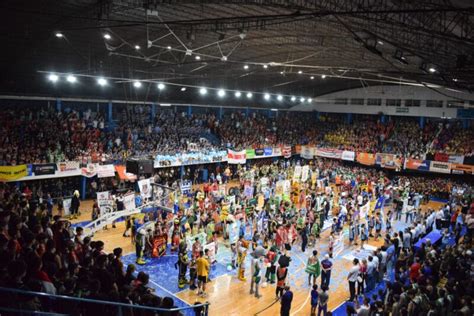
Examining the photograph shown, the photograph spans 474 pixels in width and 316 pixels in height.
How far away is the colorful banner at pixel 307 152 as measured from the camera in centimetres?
3856

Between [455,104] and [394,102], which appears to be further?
[394,102]

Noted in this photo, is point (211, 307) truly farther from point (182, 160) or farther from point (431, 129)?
point (431, 129)

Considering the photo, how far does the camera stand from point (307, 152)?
1532 inches

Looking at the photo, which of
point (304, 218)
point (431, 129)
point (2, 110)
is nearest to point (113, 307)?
point (304, 218)

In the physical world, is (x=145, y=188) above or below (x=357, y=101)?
below

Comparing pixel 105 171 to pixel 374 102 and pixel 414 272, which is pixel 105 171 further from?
pixel 374 102

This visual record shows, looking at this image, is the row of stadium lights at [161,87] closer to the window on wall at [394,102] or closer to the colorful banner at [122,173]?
the colorful banner at [122,173]

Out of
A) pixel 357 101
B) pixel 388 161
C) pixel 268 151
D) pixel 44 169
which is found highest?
pixel 357 101

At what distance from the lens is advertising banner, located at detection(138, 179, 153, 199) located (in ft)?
63.8

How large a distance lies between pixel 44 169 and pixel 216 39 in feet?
38.8

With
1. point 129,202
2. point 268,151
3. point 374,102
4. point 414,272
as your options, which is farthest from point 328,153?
point 414,272

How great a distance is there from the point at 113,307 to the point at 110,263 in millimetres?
1716

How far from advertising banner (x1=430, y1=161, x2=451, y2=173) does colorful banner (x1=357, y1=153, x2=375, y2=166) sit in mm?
4756

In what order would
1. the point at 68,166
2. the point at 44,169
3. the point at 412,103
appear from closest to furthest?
the point at 44,169 → the point at 68,166 → the point at 412,103
